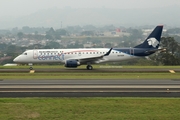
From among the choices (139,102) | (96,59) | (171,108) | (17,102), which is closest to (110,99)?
(139,102)

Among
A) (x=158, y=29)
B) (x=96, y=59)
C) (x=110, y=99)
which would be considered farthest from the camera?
(x=158, y=29)

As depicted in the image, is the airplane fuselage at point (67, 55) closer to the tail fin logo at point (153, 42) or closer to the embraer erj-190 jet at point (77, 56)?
the embraer erj-190 jet at point (77, 56)

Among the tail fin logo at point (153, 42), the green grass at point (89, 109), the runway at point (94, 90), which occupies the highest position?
the tail fin logo at point (153, 42)

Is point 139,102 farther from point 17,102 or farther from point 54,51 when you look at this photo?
point 54,51

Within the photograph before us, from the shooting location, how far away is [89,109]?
19.8 m

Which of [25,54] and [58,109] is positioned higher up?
[25,54]

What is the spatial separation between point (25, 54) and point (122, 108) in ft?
102

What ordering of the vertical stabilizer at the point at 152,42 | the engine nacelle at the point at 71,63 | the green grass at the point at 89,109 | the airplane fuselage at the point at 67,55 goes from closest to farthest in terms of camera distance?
1. the green grass at the point at 89,109
2. the engine nacelle at the point at 71,63
3. the airplane fuselage at the point at 67,55
4. the vertical stabilizer at the point at 152,42

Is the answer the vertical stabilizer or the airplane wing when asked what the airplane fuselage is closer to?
the airplane wing

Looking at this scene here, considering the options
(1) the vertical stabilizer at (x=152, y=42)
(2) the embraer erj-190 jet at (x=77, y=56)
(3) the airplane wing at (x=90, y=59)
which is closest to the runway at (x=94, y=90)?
(3) the airplane wing at (x=90, y=59)

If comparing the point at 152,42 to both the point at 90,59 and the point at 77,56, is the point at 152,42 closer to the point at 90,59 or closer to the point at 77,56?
the point at 90,59

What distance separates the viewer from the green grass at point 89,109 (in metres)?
18.4

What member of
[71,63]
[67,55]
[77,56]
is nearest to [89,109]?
[71,63]

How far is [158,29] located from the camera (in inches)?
2031
